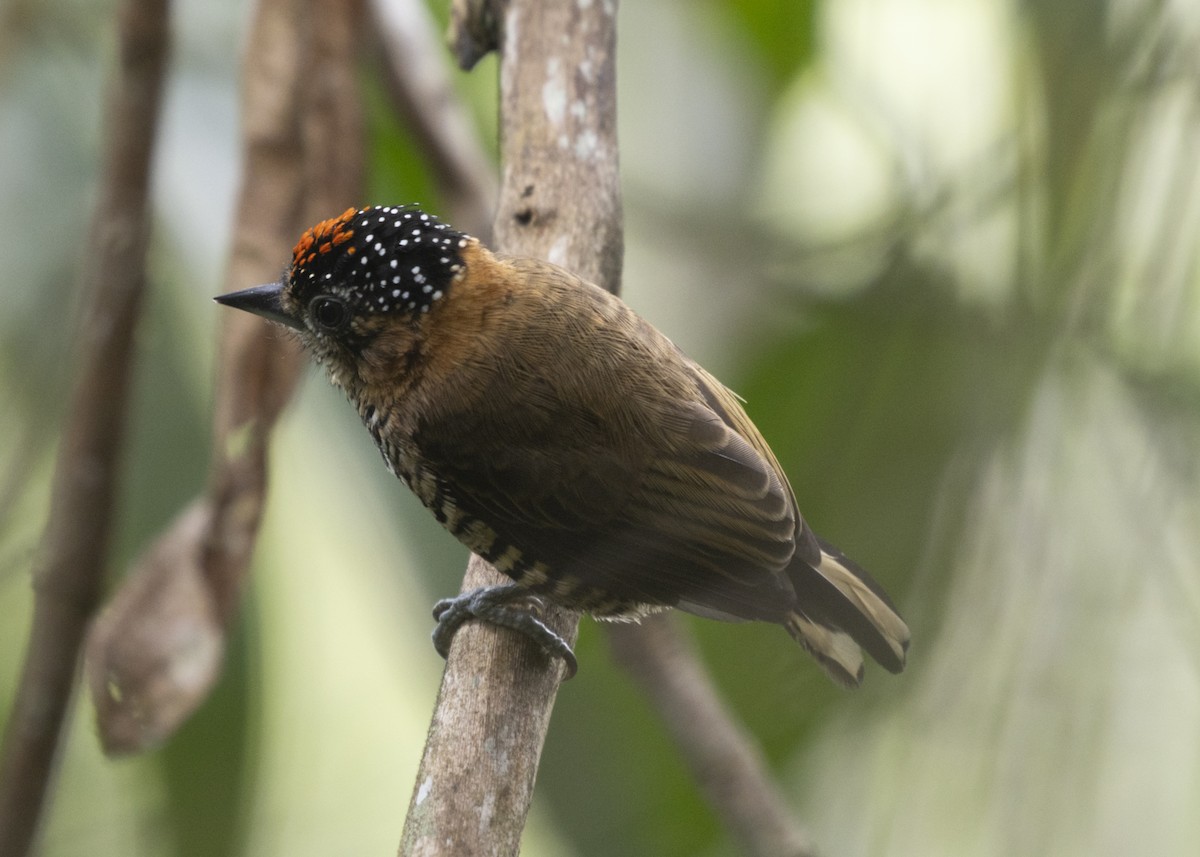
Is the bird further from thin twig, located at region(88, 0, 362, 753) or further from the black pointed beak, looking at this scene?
thin twig, located at region(88, 0, 362, 753)

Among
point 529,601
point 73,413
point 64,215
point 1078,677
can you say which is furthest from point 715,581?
point 64,215

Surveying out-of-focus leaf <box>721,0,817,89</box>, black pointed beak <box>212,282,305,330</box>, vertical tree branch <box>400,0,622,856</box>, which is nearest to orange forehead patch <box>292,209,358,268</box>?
black pointed beak <box>212,282,305,330</box>

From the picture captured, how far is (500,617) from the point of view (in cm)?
206

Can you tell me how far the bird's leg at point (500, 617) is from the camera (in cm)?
202

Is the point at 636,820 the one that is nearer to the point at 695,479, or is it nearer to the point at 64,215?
the point at 695,479

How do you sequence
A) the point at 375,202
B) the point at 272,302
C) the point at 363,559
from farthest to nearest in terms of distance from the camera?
the point at 363,559
the point at 375,202
the point at 272,302

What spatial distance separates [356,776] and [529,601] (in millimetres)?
1945

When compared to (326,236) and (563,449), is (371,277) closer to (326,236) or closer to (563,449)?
(326,236)

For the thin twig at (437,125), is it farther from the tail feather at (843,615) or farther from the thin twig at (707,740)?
the tail feather at (843,615)

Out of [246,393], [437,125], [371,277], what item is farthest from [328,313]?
[437,125]

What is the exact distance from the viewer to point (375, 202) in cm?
376

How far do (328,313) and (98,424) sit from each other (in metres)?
0.72

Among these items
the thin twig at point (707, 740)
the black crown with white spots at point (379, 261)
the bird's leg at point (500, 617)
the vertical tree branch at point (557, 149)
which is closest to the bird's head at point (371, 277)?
the black crown with white spots at point (379, 261)

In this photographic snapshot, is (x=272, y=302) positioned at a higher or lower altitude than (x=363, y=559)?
higher
